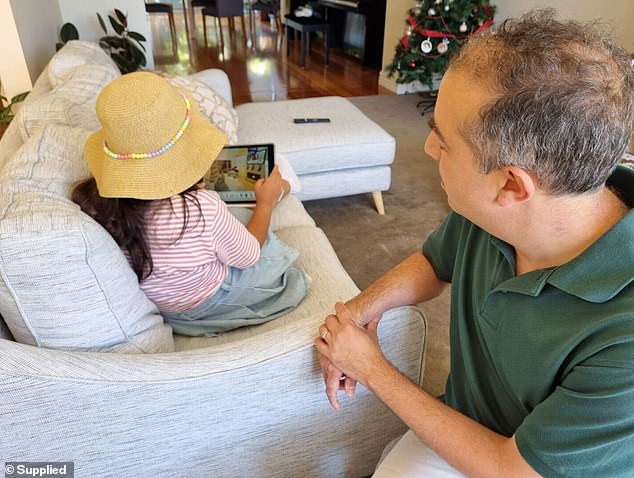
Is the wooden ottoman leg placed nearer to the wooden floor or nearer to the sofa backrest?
the sofa backrest

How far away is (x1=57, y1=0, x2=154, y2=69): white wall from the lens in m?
3.73

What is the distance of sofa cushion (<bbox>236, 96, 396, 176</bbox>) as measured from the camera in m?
2.41

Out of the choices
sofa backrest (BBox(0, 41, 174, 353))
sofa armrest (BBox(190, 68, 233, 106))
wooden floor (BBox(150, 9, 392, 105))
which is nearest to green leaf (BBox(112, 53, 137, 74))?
sofa armrest (BBox(190, 68, 233, 106))

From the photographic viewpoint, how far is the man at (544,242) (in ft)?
2.04

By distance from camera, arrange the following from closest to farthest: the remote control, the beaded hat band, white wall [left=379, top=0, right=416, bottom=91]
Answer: the beaded hat band → the remote control → white wall [left=379, top=0, right=416, bottom=91]

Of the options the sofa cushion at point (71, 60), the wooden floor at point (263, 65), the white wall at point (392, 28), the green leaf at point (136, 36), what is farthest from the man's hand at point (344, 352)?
the white wall at point (392, 28)

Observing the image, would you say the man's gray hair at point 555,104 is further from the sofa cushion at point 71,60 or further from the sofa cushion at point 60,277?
the sofa cushion at point 71,60

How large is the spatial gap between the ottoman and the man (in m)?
1.63

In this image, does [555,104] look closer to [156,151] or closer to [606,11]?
[156,151]

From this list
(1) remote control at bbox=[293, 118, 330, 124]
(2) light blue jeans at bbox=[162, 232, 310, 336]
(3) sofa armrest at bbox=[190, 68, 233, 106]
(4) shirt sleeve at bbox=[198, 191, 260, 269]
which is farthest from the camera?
(3) sofa armrest at bbox=[190, 68, 233, 106]

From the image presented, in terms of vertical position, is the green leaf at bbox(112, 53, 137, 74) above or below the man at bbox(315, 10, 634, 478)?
below

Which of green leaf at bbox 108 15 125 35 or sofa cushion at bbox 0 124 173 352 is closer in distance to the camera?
sofa cushion at bbox 0 124 173 352

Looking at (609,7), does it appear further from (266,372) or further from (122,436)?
(122,436)

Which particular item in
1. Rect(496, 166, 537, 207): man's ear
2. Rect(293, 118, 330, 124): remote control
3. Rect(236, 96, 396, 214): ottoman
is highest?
Rect(496, 166, 537, 207): man's ear
